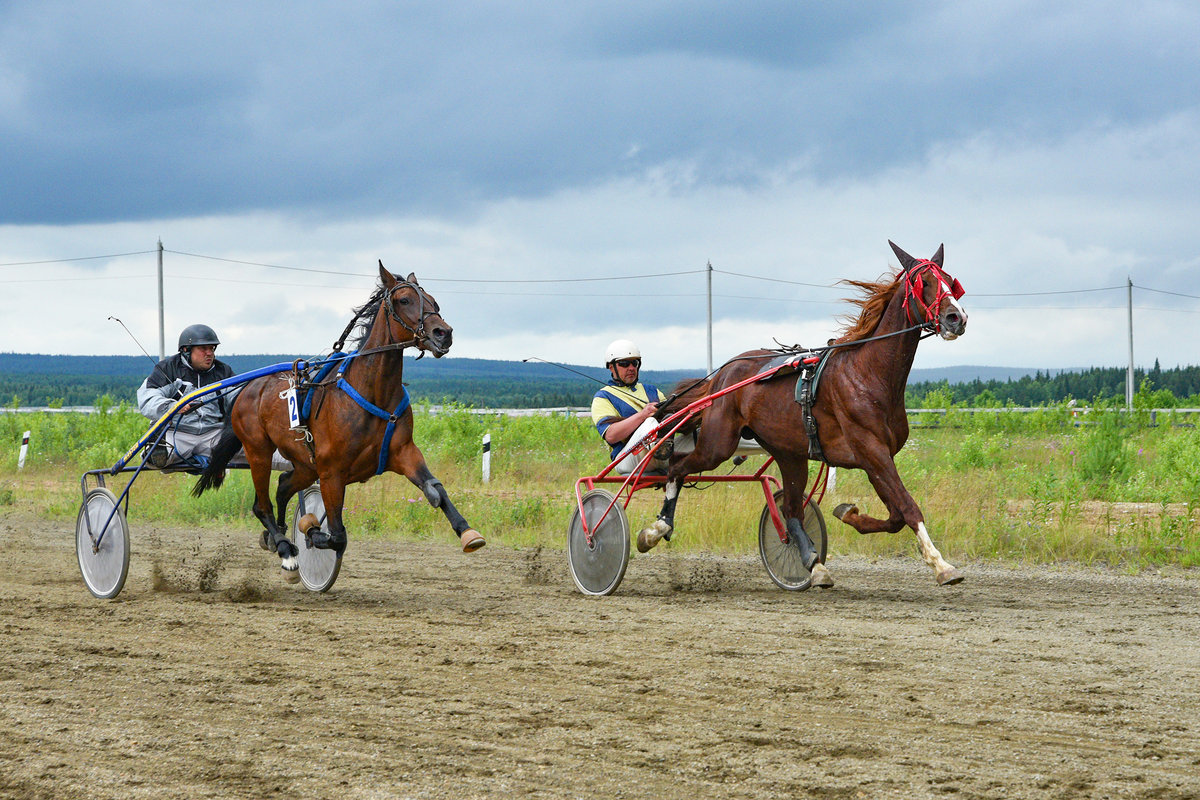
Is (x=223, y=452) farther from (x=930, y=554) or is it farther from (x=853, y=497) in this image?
(x=853, y=497)

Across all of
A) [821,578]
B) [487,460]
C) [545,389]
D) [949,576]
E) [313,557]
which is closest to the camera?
[949,576]

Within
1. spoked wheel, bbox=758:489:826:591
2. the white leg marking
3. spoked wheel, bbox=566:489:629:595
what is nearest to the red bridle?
the white leg marking

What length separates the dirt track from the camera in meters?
4.04

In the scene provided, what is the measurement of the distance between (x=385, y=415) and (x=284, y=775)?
3811 millimetres

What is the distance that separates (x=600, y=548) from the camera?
8164 mm

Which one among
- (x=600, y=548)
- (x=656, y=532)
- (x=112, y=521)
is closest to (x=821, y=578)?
(x=656, y=532)

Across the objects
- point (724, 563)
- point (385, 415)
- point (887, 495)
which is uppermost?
point (385, 415)

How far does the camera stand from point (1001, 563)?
32.7ft

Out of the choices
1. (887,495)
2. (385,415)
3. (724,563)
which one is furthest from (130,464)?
(887,495)

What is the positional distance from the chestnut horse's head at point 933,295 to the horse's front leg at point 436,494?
279cm

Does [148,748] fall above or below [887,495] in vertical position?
below

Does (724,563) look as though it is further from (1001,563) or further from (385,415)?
(385,415)

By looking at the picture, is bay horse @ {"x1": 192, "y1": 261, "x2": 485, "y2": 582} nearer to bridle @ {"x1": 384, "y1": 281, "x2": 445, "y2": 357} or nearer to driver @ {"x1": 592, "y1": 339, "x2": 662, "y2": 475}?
bridle @ {"x1": 384, "y1": 281, "x2": 445, "y2": 357}

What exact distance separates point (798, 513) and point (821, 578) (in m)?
0.57
